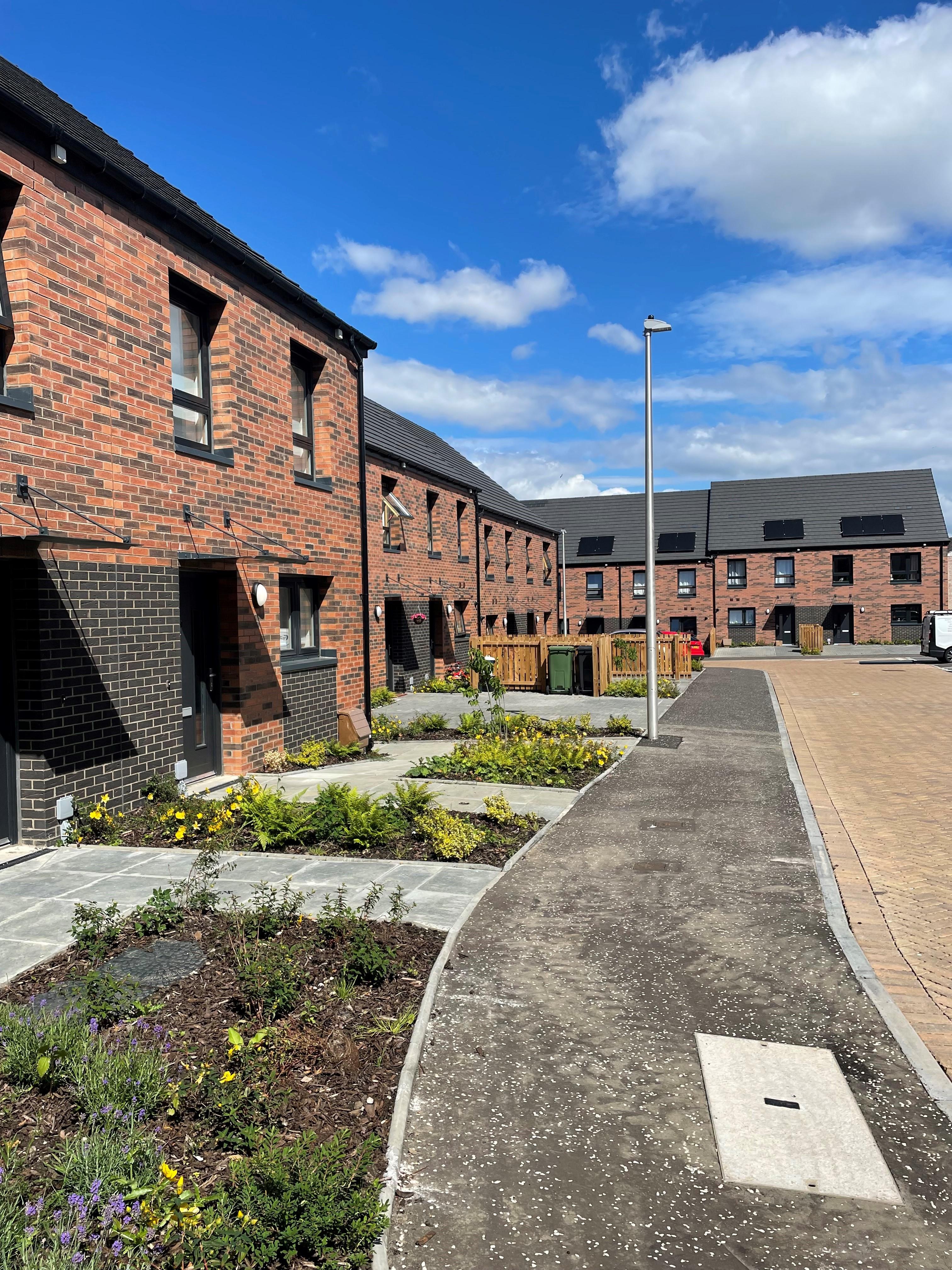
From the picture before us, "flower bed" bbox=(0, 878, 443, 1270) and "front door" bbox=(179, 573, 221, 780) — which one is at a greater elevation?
"front door" bbox=(179, 573, 221, 780)

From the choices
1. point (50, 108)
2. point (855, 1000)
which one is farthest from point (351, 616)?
point (855, 1000)

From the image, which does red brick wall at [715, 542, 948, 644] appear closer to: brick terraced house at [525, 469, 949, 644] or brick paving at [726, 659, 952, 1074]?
brick terraced house at [525, 469, 949, 644]

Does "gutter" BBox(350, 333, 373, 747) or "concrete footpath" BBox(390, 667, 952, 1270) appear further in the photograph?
"gutter" BBox(350, 333, 373, 747)

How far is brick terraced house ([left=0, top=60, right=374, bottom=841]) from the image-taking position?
715 centimetres

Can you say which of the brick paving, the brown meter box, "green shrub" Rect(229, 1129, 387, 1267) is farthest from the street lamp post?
"green shrub" Rect(229, 1129, 387, 1267)

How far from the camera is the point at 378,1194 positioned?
9.89 feet

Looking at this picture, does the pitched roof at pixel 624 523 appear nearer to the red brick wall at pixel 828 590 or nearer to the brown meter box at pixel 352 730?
the red brick wall at pixel 828 590

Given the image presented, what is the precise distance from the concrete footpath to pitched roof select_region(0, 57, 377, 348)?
287 inches

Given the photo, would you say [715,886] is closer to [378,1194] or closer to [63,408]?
[378,1194]

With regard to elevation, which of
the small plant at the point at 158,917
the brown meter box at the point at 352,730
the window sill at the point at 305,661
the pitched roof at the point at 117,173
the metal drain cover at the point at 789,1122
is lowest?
the metal drain cover at the point at 789,1122

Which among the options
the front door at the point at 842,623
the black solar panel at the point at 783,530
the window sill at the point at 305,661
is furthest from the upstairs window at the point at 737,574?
the window sill at the point at 305,661

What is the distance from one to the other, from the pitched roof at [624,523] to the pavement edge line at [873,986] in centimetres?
4421

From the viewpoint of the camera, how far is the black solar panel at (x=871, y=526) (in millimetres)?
48312

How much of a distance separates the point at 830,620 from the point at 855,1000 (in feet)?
157
